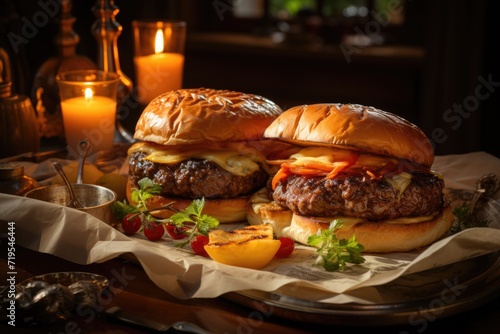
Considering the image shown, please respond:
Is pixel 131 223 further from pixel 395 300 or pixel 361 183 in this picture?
pixel 395 300

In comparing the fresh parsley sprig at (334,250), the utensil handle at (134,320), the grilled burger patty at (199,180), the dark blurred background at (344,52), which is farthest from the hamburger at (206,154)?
the dark blurred background at (344,52)

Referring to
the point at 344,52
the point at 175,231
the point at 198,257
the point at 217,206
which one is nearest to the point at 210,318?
the point at 198,257

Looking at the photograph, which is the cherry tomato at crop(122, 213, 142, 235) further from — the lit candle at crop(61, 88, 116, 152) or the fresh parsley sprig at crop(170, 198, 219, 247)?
the lit candle at crop(61, 88, 116, 152)

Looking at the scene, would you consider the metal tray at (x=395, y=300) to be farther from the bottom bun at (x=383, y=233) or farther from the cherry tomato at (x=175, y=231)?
the cherry tomato at (x=175, y=231)

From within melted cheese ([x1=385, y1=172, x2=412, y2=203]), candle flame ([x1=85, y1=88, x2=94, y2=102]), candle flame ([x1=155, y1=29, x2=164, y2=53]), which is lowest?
candle flame ([x1=85, y1=88, x2=94, y2=102])

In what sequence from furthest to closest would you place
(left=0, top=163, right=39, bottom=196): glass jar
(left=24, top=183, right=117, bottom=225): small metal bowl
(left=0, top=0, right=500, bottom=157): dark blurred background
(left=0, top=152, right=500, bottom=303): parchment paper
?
(left=0, top=0, right=500, bottom=157): dark blurred background, (left=0, top=163, right=39, bottom=196): glass jar, (left=24, top=183, right=117, bottom=225): small metal bowl, (left=0, top=152, right=500, bottom=303): parchment paper

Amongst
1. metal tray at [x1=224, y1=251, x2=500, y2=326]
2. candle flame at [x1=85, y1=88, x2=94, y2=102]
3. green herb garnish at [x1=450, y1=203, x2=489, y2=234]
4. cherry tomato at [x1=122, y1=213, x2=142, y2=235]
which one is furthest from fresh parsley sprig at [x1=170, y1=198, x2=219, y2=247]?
candle flame at [x1=85, y1=88, x2=94, y2=102]

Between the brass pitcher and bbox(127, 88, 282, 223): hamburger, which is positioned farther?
the brass pitcher
